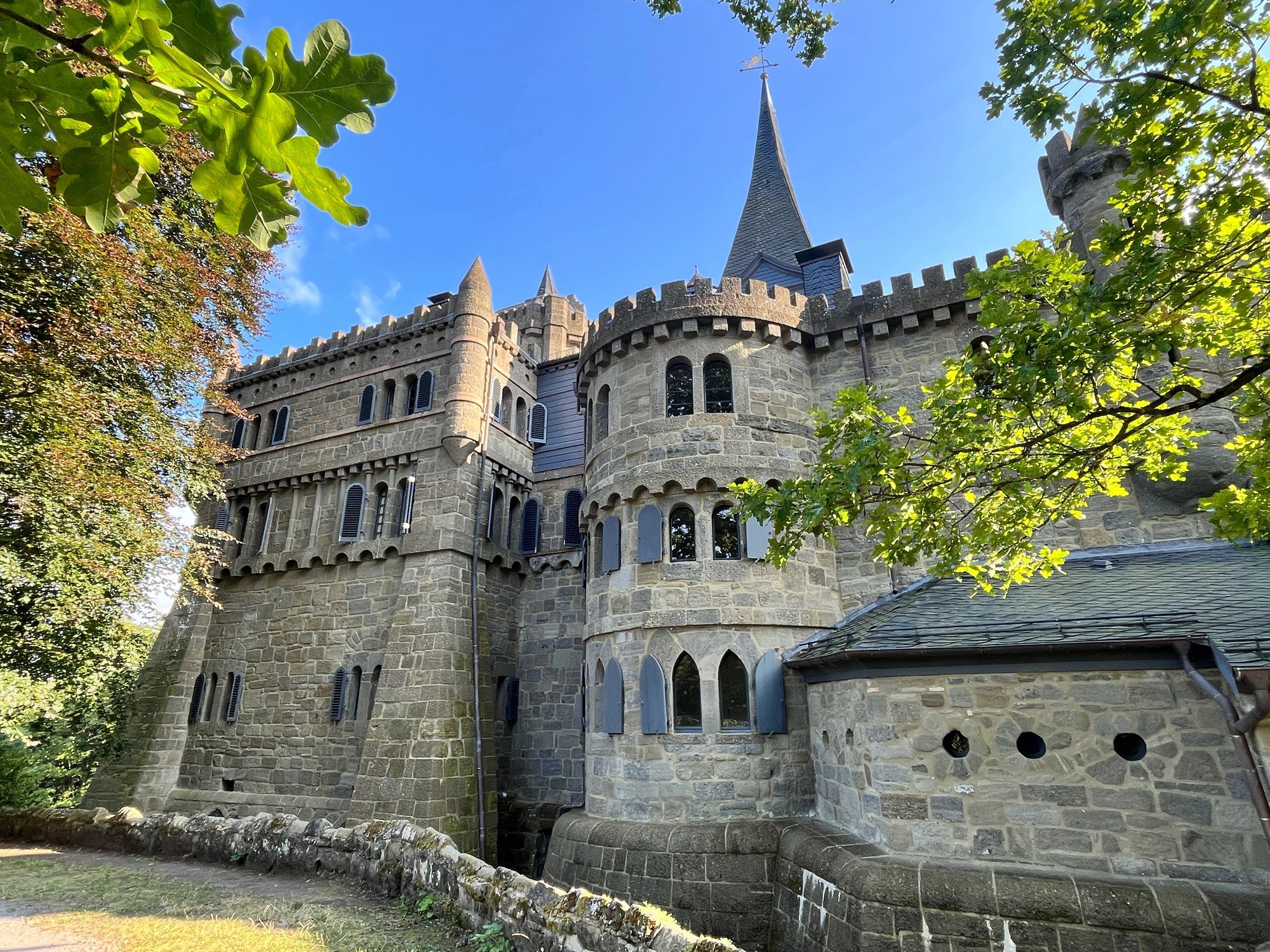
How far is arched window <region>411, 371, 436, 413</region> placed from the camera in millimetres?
17109

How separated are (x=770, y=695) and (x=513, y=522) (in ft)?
30.5

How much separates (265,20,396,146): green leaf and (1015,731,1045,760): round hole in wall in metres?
8.31

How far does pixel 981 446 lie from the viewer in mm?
5703

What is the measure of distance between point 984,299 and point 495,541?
13001 millimetres

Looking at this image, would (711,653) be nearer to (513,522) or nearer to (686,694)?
(686,694)

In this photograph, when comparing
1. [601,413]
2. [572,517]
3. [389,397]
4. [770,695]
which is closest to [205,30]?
[770,695]

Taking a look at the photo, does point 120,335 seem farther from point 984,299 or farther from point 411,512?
point 984,299

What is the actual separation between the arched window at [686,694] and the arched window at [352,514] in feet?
31.0

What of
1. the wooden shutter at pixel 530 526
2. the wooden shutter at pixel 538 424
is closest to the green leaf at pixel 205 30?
the wooden shutter at pixel 530 526

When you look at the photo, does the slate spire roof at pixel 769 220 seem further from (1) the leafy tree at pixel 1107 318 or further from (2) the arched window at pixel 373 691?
(2) the arched window at pixel 373 691

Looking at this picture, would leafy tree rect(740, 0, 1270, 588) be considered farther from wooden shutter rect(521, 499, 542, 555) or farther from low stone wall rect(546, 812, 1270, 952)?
wooden shutter rect(521, 499, 542, 555)

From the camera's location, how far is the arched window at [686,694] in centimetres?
1027

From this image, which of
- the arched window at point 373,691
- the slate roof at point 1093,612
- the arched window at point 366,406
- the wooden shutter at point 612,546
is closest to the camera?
the slate roof at point 1093,612

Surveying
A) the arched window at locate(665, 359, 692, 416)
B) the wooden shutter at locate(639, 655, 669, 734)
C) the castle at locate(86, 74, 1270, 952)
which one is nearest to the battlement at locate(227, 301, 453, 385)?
the castle at locate(86, 74, 1270, 952)
